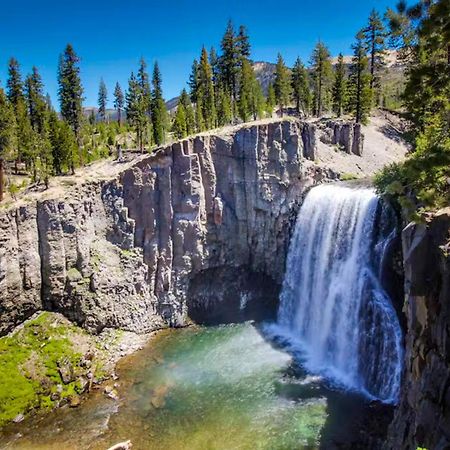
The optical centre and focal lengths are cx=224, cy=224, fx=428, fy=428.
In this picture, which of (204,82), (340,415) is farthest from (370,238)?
(204,82)

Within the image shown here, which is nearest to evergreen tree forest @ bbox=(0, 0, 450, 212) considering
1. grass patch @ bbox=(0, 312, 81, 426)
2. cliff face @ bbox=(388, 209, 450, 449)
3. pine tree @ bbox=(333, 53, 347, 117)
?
pine tree @ bbox=(333, 53, 347, 117)

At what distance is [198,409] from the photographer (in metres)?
26.9

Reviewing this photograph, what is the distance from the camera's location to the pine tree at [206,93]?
5994 cm

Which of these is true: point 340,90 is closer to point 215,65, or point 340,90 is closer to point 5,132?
point 215,65

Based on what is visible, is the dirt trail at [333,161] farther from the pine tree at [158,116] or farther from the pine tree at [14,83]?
the pine tree at [14,83]

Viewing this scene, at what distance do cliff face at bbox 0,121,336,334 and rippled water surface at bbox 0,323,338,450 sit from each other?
254 inches

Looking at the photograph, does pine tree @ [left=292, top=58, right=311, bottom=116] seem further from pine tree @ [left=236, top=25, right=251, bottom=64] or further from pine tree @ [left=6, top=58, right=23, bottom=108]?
pine tree @ [left=6, top=58, right=23, bottom=108]

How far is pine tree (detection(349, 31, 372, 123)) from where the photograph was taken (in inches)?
2163

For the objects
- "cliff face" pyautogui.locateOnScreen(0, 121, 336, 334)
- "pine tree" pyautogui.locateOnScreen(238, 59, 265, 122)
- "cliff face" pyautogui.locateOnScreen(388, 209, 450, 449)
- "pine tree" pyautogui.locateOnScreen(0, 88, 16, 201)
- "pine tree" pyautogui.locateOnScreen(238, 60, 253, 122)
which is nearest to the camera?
"cliff face" pyautogui.locateOnScreen(388, 209, 450, 449)

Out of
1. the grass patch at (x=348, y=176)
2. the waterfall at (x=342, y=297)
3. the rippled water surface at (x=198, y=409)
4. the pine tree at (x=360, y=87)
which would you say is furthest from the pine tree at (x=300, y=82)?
the rippled water surface at (x=198, y=409)

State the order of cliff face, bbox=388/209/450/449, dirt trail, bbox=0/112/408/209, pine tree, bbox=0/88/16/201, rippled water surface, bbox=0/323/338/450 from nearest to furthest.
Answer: cliff face, bbox=388/209/450/449
rippled water surface, bbox=0/323/338/450
dirt trail, bbox=0/112/408/209
pine tree, bbox=0/88/16/201

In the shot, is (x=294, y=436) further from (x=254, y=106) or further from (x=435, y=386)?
(x=254, y=106)

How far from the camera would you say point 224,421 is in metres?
25.5

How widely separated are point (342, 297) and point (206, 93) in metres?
39.7
